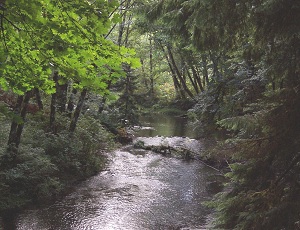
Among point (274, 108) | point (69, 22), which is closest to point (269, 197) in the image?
point (274, 108)

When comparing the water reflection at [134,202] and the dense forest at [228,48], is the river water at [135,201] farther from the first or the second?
the dense forest at [228,48]

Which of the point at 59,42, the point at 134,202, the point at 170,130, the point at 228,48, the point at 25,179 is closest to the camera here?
the point at 59,42

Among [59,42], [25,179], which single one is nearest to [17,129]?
[25,179]

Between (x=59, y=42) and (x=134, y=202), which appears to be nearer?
(x=59, y=42)

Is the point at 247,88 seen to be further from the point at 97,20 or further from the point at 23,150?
the point at 23,150

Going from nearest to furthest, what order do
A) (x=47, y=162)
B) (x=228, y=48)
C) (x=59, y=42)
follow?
1. (x=59, y=42)
2. (x=228, y=48)
3. (x=47, y=162)

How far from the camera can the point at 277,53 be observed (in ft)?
13.0

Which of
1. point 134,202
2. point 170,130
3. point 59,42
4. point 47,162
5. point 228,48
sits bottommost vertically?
point 134,202

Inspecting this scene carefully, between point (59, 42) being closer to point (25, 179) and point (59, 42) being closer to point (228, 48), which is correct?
point (228, 48)

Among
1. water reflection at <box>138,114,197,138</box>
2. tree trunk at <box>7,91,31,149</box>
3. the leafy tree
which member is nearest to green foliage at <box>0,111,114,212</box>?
tree trunk at <box>7,91,31,149</box>

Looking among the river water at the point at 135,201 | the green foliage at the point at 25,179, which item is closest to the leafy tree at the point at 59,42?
the river water at the point at 135,201

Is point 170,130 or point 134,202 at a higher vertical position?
point 170,130

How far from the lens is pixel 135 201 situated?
8891mm

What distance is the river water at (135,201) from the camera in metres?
7.34
